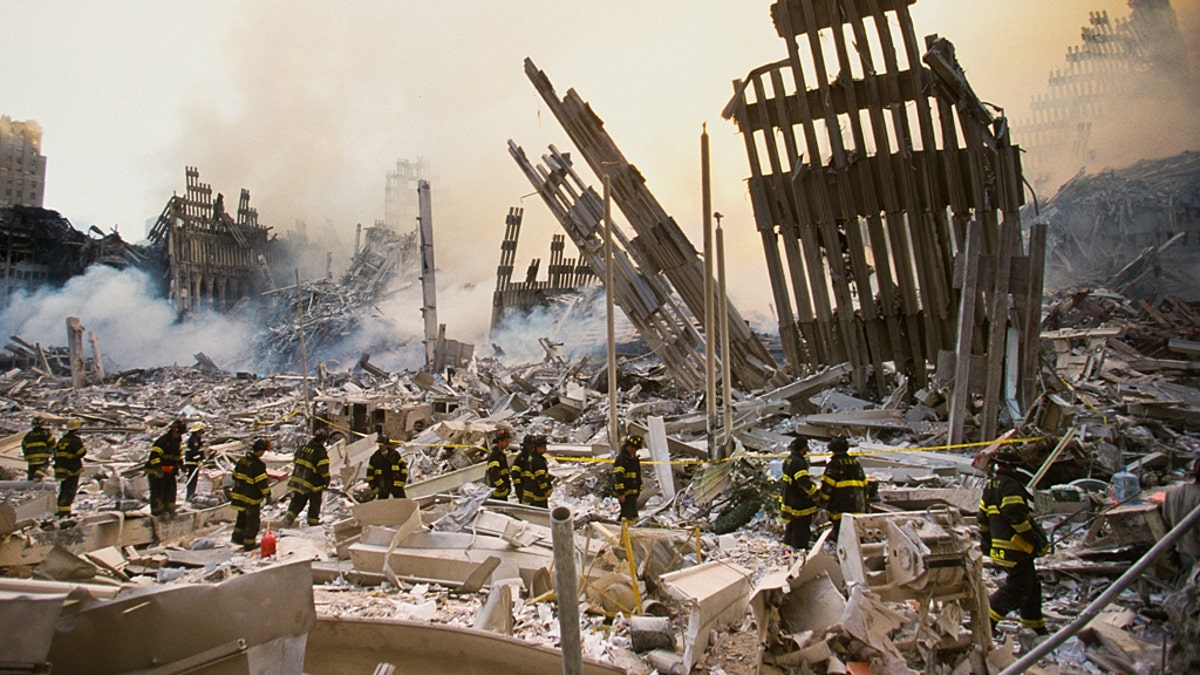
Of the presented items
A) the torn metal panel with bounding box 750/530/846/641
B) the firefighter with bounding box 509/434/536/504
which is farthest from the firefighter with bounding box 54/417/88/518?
the torn metal panel with bounding box 750/530/846/641

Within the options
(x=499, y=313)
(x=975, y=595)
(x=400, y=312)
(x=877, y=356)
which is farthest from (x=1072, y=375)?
(x=400, y=312)

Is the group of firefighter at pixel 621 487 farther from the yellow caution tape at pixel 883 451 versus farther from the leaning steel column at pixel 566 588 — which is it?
the leaning steel column at pixel 566 588

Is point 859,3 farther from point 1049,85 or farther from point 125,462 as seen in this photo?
point 1049,85

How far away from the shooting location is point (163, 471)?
803cm

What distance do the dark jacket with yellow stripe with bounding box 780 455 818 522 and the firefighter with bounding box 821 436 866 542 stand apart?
5.0 inches

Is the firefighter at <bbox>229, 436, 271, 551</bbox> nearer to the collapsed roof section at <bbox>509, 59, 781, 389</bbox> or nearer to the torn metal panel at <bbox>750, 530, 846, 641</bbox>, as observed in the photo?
the torn metal panel at <bbox>750, 530, 846, 641</bbox>

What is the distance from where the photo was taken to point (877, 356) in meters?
12.3

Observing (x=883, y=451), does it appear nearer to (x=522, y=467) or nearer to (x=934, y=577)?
(x=522, y=467)

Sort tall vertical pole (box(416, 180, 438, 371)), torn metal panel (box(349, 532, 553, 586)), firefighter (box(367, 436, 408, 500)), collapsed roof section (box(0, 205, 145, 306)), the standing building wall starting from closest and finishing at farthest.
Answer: torn metal panel (box(349, 532, 553, 586)) < firefighter (box(367, 436, 408, 500)) < tall vertical pole (box(416, 180, 438, 371)) < collapsed roof section (box(0, 205, 145, 306)) < the standing building wall

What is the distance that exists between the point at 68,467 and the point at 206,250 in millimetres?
28904

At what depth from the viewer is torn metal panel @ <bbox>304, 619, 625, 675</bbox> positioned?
130 inches

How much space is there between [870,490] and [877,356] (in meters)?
6.07

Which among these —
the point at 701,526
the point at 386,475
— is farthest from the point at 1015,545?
the point at 386,475

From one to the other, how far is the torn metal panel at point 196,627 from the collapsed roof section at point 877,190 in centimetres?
1030
